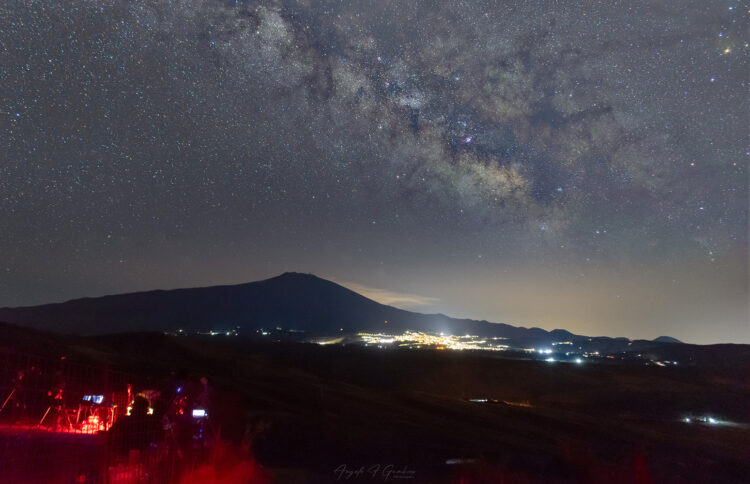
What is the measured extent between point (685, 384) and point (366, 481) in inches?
1791

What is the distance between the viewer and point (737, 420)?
35.4 metres

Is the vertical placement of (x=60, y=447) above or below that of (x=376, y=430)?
above

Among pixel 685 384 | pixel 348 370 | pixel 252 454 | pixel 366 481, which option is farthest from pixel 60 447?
pixel 685 384

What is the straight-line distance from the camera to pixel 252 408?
22.8 m

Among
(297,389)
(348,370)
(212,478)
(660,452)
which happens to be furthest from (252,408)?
(348,370)

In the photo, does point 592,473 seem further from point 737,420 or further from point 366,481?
point 737,420

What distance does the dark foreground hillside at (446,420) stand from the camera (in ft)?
46.1

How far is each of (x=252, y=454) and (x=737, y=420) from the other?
33534mm

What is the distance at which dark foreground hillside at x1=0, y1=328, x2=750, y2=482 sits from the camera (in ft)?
46.1

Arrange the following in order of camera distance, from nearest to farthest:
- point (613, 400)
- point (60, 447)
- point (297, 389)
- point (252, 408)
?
1. point (60, 447)
2. point (252, 408)
3. point (297, 389)
4. point (613, 400)

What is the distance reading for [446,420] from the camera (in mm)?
24766

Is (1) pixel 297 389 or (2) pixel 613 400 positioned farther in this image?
(2) pixel 613 400

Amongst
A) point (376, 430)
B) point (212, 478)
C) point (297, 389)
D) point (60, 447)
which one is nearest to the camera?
point (60, 447)

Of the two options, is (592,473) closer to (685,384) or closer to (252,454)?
(252,454)
